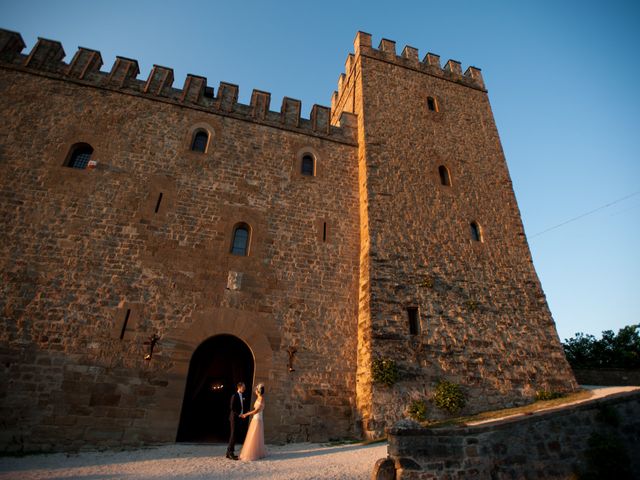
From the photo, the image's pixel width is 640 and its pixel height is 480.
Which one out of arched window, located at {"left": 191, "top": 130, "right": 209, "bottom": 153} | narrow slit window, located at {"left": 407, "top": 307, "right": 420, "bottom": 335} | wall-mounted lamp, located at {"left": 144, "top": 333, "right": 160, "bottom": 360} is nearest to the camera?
wall-mounted lamp, located at {"left": 144, "top": 333, "right": 160, "bottom": 360}

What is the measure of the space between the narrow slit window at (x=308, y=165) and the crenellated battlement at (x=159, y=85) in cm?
97

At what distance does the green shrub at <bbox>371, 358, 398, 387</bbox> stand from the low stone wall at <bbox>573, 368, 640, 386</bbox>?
34.0ft

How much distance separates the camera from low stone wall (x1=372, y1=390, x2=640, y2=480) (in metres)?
5.25

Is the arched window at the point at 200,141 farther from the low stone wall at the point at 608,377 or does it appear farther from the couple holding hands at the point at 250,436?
the low stone wall at the point at 608,377

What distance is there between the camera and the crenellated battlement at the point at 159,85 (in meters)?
10.9

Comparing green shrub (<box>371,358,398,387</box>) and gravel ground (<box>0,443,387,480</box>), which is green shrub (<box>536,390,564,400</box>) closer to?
green shrub (<box>371,358,398,387</box>)

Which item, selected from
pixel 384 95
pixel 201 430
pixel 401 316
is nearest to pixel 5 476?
pixel 201 430

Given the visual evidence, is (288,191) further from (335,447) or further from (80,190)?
(335,447)

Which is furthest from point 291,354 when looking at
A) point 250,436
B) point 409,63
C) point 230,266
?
point 409,63

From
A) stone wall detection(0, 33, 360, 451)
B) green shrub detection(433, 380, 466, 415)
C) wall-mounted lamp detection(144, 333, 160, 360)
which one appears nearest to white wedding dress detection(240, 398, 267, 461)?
stone wall detection(0, 33, 360, 451)

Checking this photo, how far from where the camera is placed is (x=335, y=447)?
742 cm

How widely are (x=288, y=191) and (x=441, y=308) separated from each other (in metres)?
5.62

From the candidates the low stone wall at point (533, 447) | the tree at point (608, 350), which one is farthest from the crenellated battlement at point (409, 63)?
the tree at point (608, 350)

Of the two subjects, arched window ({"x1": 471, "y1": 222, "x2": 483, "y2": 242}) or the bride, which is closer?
the bride
